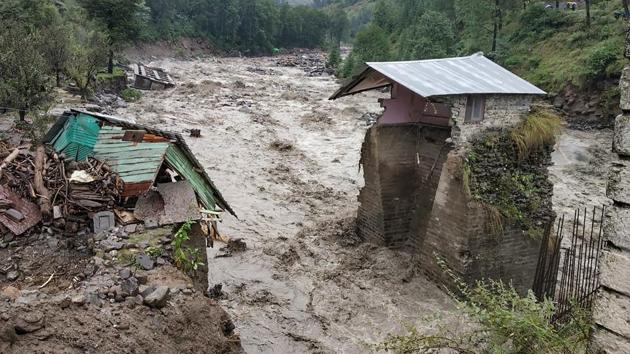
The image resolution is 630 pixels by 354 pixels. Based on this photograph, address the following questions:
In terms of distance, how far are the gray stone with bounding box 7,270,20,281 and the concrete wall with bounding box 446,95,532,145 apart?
7340mm

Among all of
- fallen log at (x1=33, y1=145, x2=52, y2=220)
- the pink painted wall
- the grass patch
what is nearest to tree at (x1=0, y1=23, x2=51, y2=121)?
fallen log at (x1=33, y1=145, x2=52, y2=220)

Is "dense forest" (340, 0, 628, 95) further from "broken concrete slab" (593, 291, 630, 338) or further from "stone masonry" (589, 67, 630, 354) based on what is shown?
"broken concrete slab" (593, 291, 630, 338)

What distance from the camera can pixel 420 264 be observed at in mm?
10898

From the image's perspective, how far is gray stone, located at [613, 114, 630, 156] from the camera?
3.02m

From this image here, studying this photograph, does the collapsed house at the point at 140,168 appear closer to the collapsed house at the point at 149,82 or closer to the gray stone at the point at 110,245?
the gray stone at the point at 110,245

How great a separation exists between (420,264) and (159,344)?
7.16 m

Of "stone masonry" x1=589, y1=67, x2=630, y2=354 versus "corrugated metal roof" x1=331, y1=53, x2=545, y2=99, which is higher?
"corrugated metal roof" x1=331, y1=53, x2=545, y2=99

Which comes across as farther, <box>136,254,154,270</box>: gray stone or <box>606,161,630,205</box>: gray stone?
<box>136,254,154,270</box>: gray stone

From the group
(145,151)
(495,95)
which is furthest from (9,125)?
(495,95)

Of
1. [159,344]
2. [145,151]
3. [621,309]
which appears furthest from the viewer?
[145,151]

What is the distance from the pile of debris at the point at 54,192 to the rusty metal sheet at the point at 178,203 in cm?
63

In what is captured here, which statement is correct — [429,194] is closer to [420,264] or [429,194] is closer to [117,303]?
[420,264]

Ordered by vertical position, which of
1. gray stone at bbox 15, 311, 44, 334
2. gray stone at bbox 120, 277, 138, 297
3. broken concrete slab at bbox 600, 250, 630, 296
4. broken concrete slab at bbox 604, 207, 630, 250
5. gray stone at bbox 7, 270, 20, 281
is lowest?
gray stone at bbox 7, 270, 20, 281

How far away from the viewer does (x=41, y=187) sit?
638 cm
